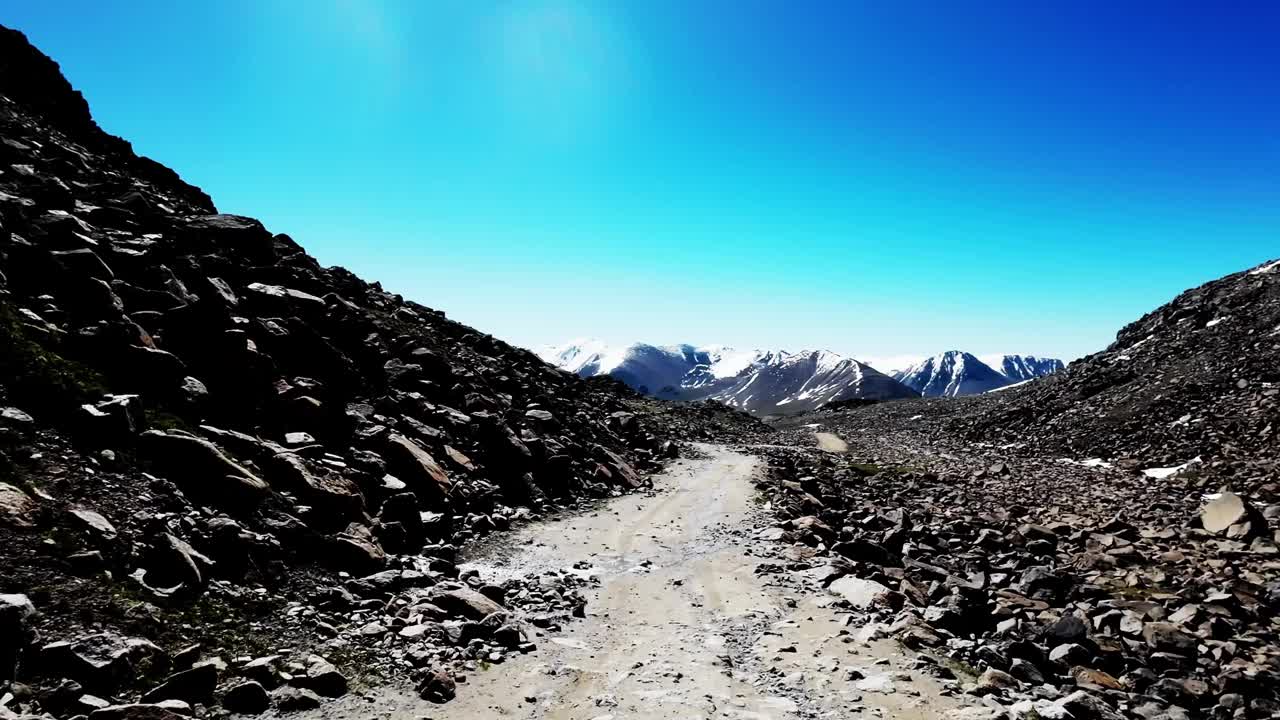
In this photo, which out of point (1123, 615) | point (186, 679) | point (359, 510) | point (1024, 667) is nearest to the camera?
point (186, 679)

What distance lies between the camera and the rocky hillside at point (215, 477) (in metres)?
9.56

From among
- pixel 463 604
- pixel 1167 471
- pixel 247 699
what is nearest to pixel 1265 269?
pixel 1167 471

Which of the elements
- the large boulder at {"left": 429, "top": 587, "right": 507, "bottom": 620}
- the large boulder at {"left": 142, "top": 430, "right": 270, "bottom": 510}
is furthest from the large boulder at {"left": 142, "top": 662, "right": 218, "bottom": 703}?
the large boulder at {"left": 142, "top": 430, "right": 270, "bottom": 510}

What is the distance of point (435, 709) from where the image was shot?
379 inches

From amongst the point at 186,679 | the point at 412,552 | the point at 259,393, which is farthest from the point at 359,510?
the point at 186,679

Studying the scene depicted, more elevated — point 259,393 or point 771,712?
point 259,393

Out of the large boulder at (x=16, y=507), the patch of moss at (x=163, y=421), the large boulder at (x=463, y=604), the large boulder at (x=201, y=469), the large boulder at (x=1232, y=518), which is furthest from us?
the large boulder at (x=1232, y=518)

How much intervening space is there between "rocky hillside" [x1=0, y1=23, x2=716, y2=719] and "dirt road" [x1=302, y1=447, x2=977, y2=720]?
0.86 m

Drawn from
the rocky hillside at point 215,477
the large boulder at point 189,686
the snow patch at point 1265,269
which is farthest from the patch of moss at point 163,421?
the snow patch at point 1265,269

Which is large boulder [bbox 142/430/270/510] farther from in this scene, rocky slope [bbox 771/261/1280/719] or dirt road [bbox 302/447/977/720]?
rocky slope [bbox 771/261/1280/719]

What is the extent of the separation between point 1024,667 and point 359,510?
16.1 m

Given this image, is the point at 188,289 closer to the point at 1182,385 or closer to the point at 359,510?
the point at 359,510

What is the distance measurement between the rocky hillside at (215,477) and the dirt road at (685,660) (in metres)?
0.86

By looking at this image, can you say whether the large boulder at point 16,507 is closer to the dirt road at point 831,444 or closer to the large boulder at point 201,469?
the large boulder at point 201,469
